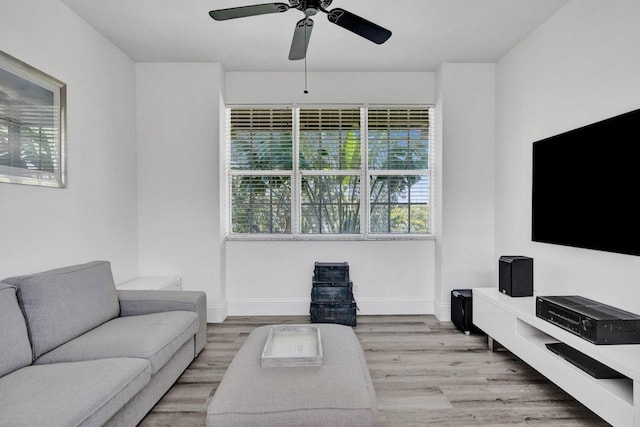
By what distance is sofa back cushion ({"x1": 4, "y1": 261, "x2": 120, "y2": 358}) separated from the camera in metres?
2.00

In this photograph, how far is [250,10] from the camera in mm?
2010

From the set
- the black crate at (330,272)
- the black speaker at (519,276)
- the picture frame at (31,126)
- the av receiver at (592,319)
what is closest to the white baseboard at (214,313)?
the black crate at (330,272)

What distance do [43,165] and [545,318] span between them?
11.4 feet

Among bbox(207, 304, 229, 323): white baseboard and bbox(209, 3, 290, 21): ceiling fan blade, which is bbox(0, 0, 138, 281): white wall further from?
bbox(209, 3, 290, 21): ceiling fan blade

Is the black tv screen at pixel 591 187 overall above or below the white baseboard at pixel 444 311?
above

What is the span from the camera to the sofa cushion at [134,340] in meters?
1.96

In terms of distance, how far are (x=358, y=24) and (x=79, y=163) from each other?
7.82 feet

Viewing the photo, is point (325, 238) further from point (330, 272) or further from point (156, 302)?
point (156, 302)

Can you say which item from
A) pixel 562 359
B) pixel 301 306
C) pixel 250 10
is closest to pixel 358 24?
pixel 250 10

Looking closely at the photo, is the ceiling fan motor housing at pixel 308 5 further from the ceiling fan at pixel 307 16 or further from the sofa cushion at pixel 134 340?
the sofa cushion at pixel 134 340

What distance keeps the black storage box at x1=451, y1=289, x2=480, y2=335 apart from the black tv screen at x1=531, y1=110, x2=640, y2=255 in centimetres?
86

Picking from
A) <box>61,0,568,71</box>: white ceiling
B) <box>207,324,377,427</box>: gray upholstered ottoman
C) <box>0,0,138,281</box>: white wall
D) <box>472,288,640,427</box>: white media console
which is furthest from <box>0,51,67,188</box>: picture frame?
<box>472,288,640,427</box>: white media console

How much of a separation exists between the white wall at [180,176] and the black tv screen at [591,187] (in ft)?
9.92

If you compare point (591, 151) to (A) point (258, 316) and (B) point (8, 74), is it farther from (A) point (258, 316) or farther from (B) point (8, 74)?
(B) point (8, 74)
